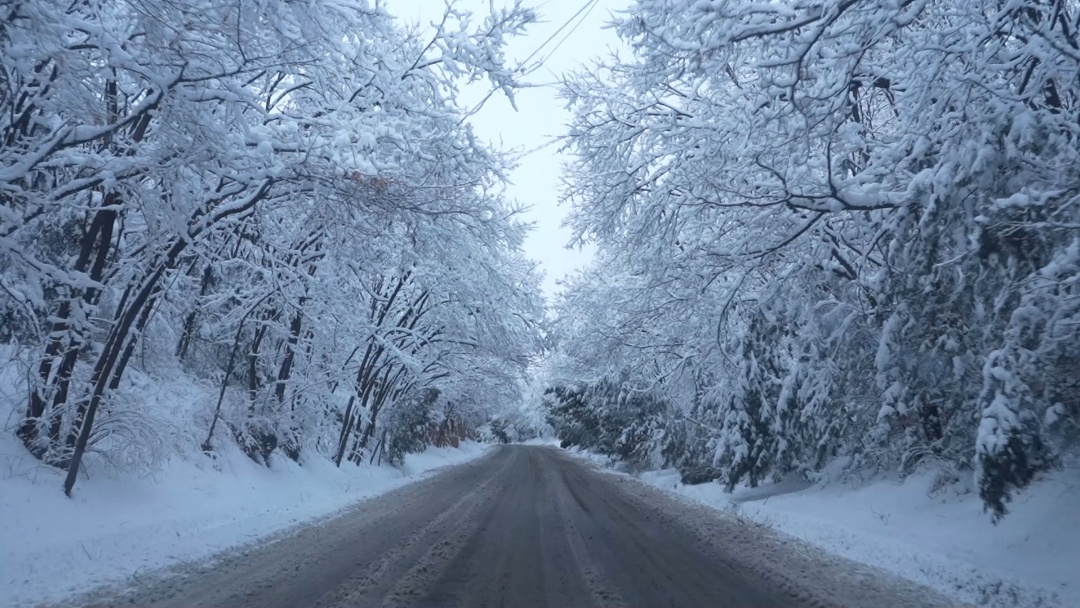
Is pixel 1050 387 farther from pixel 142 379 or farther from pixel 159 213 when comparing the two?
pixel 142 379

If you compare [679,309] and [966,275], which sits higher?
[679,309]

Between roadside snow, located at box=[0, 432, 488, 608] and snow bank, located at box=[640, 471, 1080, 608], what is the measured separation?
9286 mm

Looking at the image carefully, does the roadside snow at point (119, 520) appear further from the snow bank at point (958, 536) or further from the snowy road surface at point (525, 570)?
the snow bank at point (958, 536)

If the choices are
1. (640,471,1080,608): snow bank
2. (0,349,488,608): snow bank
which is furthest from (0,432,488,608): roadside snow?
(640,471,1080,608): snow bank

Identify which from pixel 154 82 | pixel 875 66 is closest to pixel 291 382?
pixel 154 82

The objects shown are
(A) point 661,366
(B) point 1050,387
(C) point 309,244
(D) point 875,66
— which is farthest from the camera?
(A) point 661,366

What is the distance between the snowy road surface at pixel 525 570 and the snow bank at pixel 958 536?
0.70 meters

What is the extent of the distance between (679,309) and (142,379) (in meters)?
12.0

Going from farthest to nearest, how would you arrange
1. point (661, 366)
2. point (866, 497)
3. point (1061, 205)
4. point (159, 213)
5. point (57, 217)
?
point (661, 366) < point (866, 497) < point (57, 217) < point (159, 213) < point (1061, 205)

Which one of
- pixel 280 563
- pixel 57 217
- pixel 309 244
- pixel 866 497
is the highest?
pixel 309 244

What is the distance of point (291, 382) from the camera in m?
19.9

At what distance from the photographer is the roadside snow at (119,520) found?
8.32 metres

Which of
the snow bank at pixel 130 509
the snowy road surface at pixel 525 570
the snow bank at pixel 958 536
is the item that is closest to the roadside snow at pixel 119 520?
the snow bank at pixel 130 509

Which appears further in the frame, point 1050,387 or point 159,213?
point 159,213
